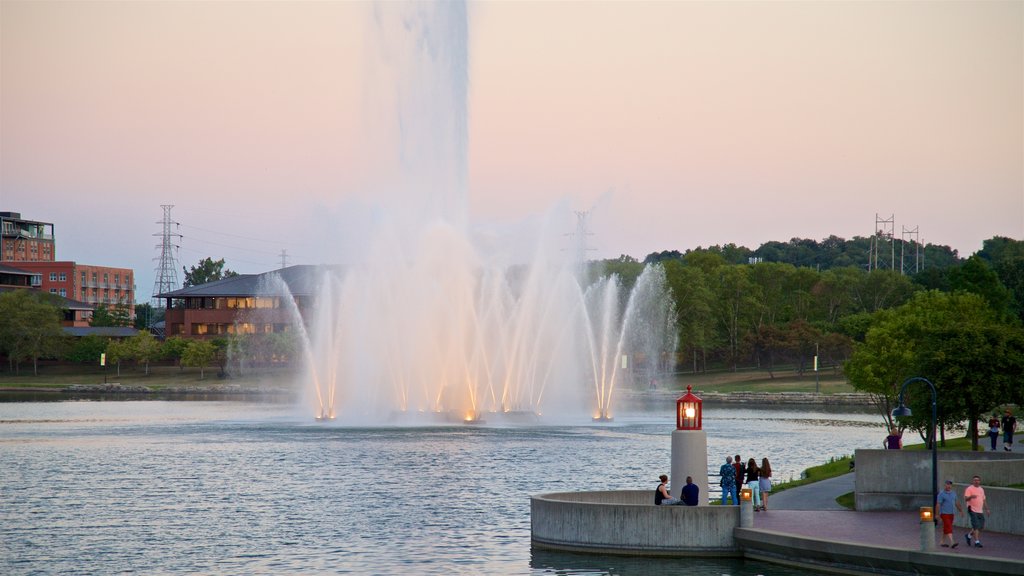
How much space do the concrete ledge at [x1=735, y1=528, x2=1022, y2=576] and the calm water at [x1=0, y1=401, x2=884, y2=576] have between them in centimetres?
57

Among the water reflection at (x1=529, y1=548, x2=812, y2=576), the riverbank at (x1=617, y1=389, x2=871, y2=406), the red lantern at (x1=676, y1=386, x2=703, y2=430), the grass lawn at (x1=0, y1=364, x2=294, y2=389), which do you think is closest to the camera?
the water reflection at (x1=529, y1=548, x2=812, y2=576)

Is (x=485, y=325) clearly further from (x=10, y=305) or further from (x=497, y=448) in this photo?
(x=10, y=305)

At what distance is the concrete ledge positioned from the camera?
2616cm

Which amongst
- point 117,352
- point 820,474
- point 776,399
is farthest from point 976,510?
point 117,352

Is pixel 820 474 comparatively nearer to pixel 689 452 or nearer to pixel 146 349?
pixel 689 452

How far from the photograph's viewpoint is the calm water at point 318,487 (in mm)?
31500

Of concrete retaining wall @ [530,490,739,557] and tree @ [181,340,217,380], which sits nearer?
concrete retaining wall @ [530,490,739,557]

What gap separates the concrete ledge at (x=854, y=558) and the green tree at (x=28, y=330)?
13666 centimetres

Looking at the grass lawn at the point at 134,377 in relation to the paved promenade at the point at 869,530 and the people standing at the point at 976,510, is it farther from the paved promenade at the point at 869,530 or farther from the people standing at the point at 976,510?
the people standing at the point at 976,510

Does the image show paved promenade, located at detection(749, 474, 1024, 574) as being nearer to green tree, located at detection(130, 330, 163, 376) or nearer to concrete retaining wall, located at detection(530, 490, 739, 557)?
concrete retaining wall, located at detection(530, 490, 739, 557)

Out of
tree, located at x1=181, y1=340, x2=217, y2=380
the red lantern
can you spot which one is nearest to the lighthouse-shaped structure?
the red lantern

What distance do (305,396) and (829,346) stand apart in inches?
2594

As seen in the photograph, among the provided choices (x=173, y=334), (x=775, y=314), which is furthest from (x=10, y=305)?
(x=775, y=314)

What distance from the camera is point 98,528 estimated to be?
119 ft
